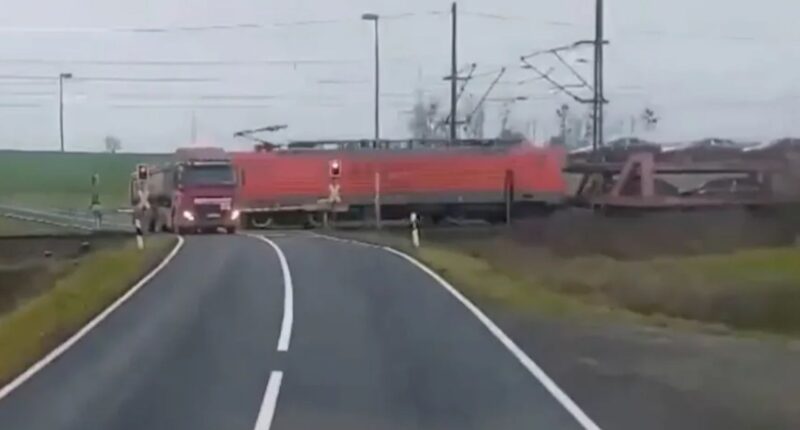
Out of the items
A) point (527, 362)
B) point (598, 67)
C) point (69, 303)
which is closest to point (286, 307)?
point (69, 303)

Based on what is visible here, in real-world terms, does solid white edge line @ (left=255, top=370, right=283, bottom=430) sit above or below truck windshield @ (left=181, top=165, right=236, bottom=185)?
below

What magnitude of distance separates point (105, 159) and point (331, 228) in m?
27.4

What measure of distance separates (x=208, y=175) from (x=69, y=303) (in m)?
27.3

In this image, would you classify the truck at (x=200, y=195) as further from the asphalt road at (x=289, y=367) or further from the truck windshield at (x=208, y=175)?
the asphalt road at (x=289, y=367)

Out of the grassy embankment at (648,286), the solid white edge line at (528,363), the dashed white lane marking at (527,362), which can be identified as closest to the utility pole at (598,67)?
the grassy embankment at (648,286)

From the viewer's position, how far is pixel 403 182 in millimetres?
63750

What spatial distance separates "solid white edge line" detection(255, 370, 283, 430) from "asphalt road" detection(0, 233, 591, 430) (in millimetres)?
20

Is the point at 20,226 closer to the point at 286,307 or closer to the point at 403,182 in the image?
the point at 403,182

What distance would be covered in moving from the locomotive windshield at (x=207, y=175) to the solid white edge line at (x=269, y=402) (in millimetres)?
36682

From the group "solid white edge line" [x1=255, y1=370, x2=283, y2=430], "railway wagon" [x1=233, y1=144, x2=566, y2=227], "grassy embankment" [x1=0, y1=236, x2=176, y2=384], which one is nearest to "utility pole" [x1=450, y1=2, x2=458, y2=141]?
"railway wagon" [x1=233, y1=144, x2=566, y2=227]

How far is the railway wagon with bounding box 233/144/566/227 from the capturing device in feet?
206

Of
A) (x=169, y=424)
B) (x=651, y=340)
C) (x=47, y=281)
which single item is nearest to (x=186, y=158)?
(x=47, y=281)

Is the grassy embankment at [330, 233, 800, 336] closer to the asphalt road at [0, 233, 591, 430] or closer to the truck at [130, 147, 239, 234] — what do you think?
the asphalt road at [0, 233, 591, 430]

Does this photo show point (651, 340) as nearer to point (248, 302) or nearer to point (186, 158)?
point (248, 302)
